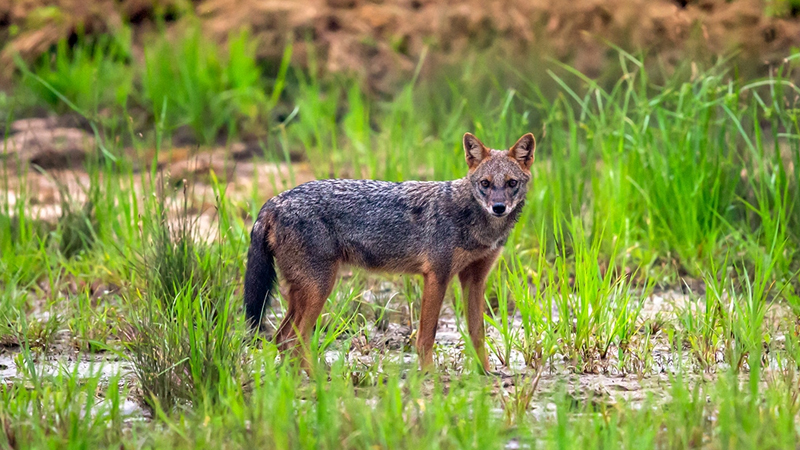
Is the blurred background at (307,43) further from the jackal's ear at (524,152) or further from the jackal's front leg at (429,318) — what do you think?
the jackal's front leg at (429,318)

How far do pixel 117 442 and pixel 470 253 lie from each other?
2.05 meters

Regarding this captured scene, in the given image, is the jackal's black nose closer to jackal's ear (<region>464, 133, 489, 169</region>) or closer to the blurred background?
jackal's ear (<region>464, 133, 489, 169</region>)

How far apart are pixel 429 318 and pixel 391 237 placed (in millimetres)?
503

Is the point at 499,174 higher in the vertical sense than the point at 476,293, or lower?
higher

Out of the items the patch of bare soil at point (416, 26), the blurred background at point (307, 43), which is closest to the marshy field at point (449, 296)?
the blurred background at point (307, 43)

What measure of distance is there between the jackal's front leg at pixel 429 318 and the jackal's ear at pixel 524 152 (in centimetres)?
76

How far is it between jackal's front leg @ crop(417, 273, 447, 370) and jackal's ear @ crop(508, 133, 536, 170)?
759 millimetres

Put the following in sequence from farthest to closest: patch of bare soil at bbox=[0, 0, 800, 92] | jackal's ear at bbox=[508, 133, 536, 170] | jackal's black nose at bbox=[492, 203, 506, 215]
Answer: patch of bare soil at bbox=[0, 0, 800, 92]
jackal's ear at bbox=[508, 133, 536, 170]
jackal's black nose at bbox=[492, 203, 506, 215]

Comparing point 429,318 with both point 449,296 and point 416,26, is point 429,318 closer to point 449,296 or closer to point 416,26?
point 449,296

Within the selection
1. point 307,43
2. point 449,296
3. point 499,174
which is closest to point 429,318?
point 499,174

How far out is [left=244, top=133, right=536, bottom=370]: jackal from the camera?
4773mm

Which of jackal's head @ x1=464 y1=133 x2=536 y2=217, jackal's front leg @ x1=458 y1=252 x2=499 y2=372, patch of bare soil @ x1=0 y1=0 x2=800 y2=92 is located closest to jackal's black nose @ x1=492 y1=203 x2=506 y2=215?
jackal's head @ x1=464 y1=133 x2=536 y2=217

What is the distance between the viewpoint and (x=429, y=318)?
4711 mm

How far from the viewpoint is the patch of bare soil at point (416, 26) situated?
32.3 ft
